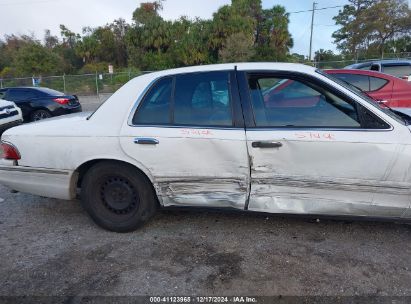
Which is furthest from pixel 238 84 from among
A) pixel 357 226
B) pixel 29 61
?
pixel 29 61

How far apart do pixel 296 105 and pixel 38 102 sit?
31.5 feet

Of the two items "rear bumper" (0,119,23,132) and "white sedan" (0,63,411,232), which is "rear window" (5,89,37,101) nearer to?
"rear bumper" (0,119,23,132)

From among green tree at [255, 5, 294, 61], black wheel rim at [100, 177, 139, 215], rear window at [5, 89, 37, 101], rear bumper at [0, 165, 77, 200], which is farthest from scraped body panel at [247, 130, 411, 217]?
green tree at [255, 5, 294, 61]

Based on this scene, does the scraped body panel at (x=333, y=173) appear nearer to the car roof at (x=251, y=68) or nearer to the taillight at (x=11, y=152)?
the car roof at (x=251, y=68)

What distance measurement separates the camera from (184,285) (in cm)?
249

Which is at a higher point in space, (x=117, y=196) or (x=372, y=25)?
(x=372, y=25)

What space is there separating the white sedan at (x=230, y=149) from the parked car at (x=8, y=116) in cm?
567

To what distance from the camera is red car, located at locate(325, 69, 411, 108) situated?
20.8 ft

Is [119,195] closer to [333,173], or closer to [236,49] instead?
[333,173]

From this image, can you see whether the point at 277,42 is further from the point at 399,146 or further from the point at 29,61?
the point at 399,146

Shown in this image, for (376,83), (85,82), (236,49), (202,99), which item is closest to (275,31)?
(236,49)

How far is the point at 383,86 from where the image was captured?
21.1ft

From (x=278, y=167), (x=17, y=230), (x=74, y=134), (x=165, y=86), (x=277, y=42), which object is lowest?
(x=17, y=230)

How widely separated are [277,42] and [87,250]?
36.2 meters
